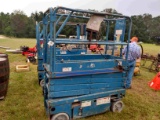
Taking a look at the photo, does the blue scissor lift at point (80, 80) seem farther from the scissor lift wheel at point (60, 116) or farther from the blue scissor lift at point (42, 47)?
the blue scissor lift at point (42, 47)

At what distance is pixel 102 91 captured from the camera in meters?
3.73

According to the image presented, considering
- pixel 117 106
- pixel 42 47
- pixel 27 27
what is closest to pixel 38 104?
pixel 42 47

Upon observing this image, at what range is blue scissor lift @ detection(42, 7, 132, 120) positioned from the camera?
3074 millimetres

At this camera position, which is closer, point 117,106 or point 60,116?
point 60,116

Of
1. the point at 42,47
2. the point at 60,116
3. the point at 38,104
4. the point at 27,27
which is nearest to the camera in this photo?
the point at 60,116

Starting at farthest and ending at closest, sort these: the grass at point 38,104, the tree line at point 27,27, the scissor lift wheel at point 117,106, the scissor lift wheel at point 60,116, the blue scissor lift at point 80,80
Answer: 1. the tree line at point 27,27
2. the scissor lift wheel at point 117,106
3. the grass at point 38,104
4. the scissor lift wheel at point 60,116
5. the blue scissor lift at point 80,80

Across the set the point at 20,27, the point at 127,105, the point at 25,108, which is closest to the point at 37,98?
the point at 25,108

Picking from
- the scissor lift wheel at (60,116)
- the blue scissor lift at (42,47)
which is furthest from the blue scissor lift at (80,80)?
the blue scissor lift at (42,47)

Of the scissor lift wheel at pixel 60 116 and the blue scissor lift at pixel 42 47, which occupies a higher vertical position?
the blue scissor lift at pixel 42 47

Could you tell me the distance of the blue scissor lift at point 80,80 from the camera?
3.07m

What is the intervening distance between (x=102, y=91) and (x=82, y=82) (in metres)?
0.62

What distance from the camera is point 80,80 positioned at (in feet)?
11.1

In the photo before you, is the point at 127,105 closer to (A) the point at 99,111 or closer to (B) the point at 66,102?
(A) the point at 99,111

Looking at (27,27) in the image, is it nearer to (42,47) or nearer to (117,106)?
(42,47)
